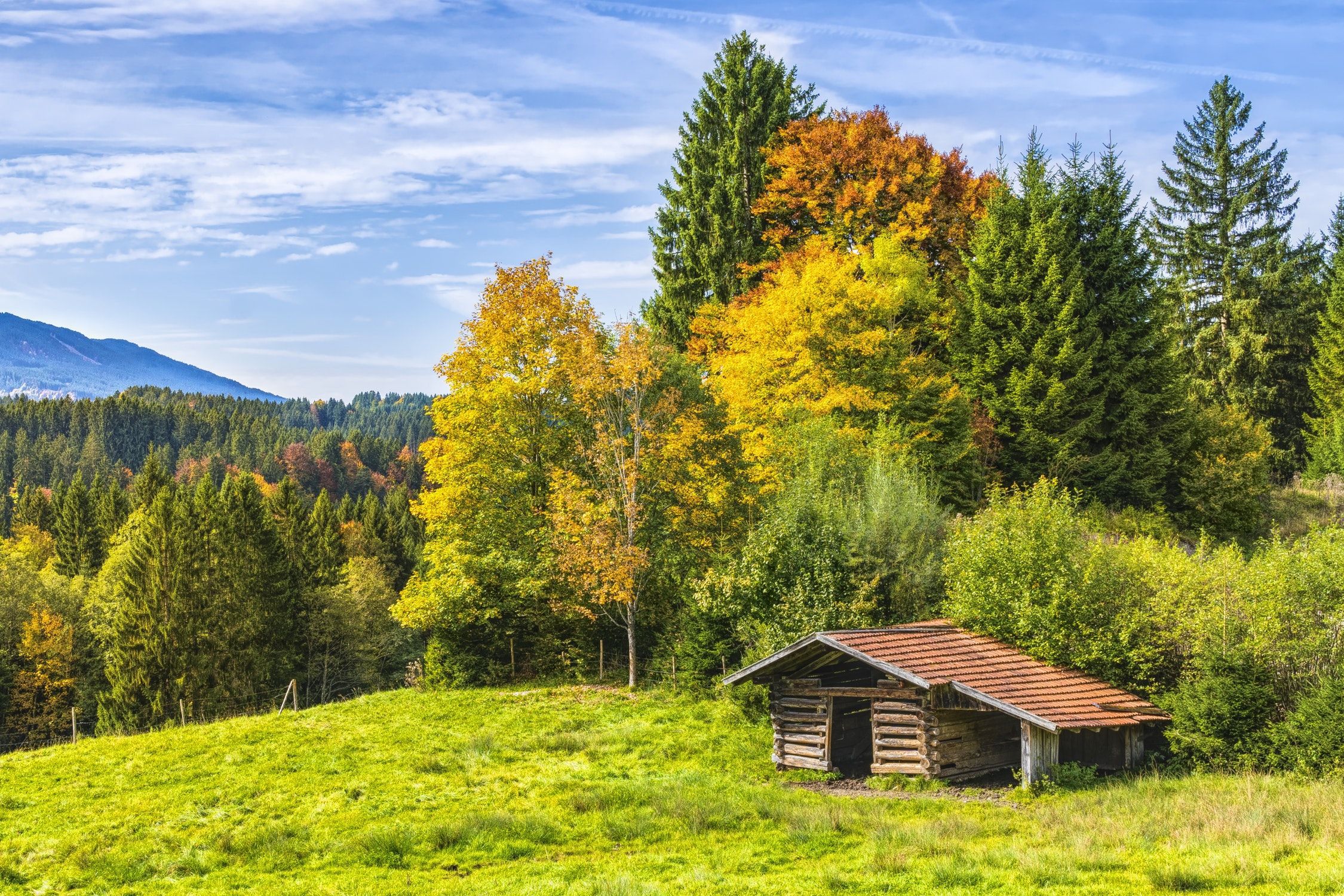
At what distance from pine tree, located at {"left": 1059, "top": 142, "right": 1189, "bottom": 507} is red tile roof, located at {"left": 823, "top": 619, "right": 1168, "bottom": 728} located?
55.5ft

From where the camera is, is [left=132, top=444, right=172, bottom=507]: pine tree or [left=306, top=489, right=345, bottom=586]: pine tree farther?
[left=132, top=444, right=172, bottom=507]: pine tree

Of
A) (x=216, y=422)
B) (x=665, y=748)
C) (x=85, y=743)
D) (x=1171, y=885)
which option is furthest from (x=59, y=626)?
(x=216, y=422)

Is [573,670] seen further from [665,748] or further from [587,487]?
[665,748]

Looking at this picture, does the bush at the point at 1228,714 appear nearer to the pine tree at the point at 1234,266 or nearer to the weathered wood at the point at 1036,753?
the weathered wood at the point at 1036,753

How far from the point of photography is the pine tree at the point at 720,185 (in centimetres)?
5188

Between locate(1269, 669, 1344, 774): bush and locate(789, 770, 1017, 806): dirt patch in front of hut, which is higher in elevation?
locate(1269, 669, 1344, 774): bush

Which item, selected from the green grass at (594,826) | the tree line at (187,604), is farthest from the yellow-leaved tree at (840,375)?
the tree line at (187,604)

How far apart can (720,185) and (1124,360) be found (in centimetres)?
2322

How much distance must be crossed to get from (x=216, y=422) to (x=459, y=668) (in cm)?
15922

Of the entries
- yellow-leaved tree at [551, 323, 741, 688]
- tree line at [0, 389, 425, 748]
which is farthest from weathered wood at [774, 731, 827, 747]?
tree line at [0, 389, 425, 748]

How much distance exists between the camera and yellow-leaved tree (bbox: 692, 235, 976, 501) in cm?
3569

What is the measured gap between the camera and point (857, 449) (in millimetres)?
33438

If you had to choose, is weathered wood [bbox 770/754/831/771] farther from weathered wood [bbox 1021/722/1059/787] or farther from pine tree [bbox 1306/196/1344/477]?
pine tree [bbox 1306/196/1344/477]

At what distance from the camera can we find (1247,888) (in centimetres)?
1266
